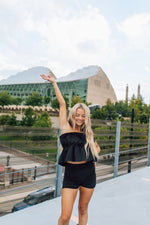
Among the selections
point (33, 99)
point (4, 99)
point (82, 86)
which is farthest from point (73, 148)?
point (82, 86)

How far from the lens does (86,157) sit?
1647mm

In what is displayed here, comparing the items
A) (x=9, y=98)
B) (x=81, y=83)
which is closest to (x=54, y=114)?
(x=9, y=98)

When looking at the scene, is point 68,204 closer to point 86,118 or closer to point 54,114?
point 86,118

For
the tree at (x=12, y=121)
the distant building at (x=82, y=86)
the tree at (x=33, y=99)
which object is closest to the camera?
the tree at (x=12, y=121)

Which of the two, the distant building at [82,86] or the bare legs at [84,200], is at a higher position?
the distant building at [82,86]

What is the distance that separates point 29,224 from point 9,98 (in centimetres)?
5119

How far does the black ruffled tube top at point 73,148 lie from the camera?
163cm

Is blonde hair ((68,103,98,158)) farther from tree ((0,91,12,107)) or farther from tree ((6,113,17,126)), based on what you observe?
tree ((0,91,12,107))

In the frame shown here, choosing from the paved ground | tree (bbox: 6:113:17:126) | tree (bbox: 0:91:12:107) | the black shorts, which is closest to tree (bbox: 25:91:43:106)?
tree (bbox: 0:91:12:107)

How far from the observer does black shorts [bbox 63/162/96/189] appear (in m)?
1.62

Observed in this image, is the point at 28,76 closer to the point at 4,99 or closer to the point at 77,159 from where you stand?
Result: the point at 4,99

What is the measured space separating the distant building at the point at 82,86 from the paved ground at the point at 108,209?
67.8 metres

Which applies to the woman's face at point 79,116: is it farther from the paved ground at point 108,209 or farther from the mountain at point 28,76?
the mountain at point 28,76

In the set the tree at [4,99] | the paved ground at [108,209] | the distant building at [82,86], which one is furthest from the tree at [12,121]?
the distant building at [82,86]
